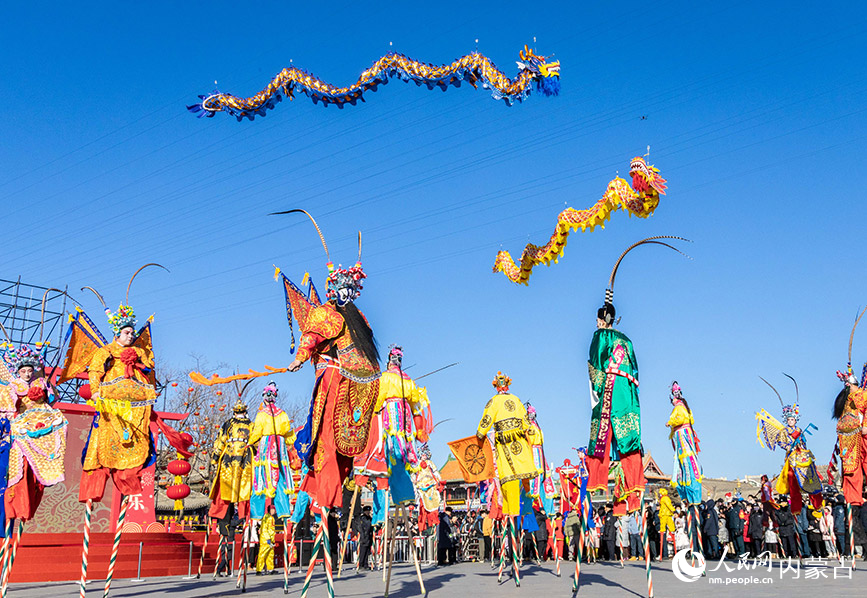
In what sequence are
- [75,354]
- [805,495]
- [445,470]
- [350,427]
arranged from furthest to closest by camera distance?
[445,470]
[805,495]
[75,354]
[350,427]

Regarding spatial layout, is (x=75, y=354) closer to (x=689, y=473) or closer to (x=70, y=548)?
(x=70, y=548)

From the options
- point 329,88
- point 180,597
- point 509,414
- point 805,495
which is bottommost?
point 180,597

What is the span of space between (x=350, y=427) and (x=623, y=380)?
10.6 feet

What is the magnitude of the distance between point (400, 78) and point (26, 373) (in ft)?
35.8

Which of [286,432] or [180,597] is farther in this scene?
[286,432]

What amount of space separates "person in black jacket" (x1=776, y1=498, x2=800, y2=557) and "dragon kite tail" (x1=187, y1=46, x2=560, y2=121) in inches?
459

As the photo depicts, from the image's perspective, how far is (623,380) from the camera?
28.1 ft

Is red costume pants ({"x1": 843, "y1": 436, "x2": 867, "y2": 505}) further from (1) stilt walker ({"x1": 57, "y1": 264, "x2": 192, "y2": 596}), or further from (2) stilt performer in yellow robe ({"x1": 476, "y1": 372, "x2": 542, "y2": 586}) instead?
(1) stilt walker ({"x1": 57, "y1": 264, "x2": 192, "y2": 596})

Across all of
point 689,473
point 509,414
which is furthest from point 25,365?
point 689,473

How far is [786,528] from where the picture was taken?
59.1 feet

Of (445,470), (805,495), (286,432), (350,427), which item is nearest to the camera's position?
(350,427)

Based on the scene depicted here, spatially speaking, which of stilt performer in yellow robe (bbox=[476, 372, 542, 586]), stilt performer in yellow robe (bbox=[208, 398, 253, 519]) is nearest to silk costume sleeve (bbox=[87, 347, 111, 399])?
stilt performer in yellow robe (bbox=[208, 398, 253, 519])

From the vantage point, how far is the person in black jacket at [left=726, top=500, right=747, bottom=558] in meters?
19.9

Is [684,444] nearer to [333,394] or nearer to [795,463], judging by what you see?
[795,463]
